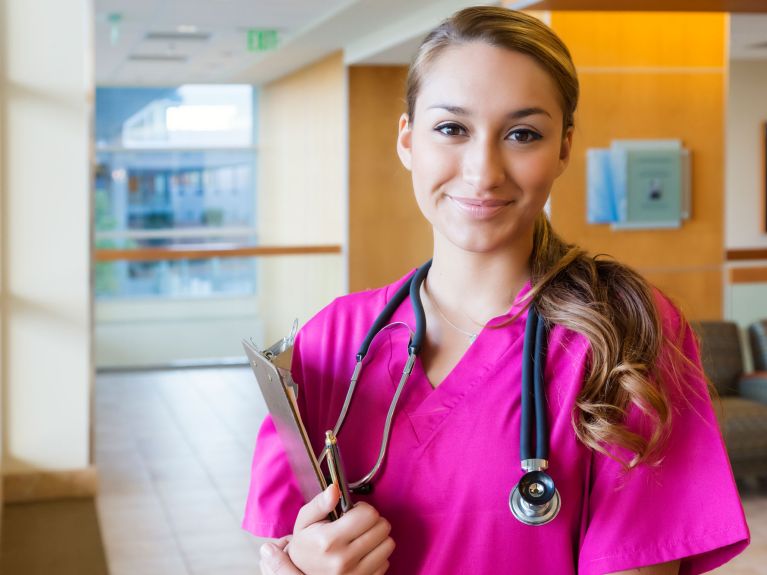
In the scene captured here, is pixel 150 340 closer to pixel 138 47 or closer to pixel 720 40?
pixel 138 47

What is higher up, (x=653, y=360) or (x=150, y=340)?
(x=653, y=360)

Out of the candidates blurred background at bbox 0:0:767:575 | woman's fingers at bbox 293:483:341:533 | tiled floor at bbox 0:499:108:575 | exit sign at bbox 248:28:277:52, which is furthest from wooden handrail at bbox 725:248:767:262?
woman's fingers at bbox 293:483:341:533

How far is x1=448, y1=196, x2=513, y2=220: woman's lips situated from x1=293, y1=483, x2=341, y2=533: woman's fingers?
33 cm

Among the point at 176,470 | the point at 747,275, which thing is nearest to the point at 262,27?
the point at 176,470

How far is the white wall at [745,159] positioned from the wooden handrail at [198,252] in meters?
4.94

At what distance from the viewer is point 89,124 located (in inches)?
215

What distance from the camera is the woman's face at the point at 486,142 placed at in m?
1.10

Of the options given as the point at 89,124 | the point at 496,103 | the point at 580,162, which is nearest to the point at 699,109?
the point at 580,162

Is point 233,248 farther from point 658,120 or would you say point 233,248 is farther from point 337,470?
point 337,470

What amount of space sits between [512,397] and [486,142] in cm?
28

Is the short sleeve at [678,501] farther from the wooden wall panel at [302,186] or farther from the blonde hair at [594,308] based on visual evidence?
the wooden wall panel at [302,186]

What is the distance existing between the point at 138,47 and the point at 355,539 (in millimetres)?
10362

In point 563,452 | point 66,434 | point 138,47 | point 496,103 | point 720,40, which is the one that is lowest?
point 66,434

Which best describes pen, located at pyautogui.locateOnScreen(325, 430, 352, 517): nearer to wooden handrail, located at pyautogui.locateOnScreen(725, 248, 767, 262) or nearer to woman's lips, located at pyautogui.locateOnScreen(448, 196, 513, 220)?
woman's lips, located at pyautogui.locateOnScreen(448, 196, 513, 220)
